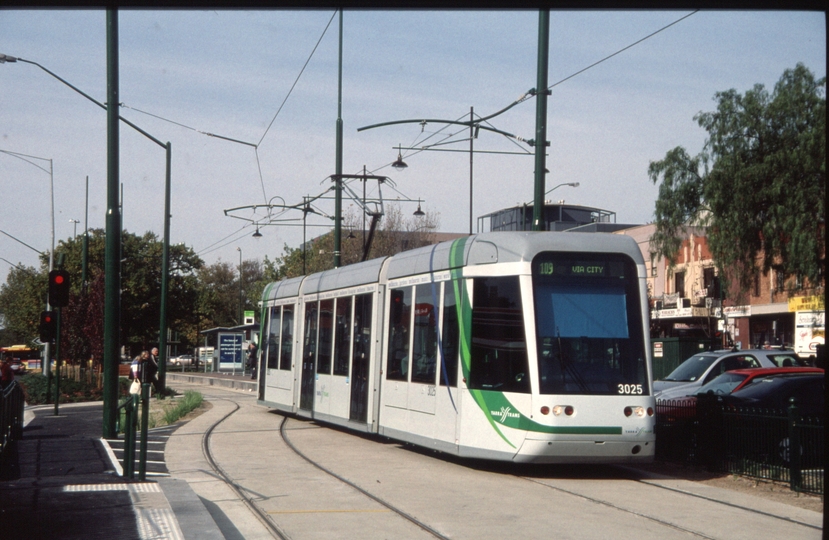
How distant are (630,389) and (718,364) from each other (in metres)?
9.24

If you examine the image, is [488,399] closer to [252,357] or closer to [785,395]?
[785,395]

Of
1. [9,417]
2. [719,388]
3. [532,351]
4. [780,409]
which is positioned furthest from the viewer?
[719,388]

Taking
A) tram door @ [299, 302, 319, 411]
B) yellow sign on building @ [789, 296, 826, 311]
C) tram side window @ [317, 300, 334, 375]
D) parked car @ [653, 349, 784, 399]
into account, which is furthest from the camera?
yellow sign on building @ [789, 296, 826, 311]

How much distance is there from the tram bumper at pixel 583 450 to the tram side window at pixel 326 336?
736 cm

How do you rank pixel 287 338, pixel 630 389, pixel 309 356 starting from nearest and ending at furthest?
pixel 630 389
pixel 309 356
pixel 287 338

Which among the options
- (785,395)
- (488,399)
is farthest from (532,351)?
(785,395)

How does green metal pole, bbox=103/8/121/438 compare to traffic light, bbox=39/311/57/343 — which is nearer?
green metal pole, bbox=103/8/121/438

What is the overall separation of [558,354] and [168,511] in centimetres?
531

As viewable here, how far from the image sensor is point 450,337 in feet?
44.5

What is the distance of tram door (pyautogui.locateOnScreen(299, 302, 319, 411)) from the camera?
2011cm

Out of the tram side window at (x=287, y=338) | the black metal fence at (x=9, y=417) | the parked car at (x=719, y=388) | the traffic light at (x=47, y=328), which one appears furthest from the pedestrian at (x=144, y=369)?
the parked car at (x=719, y=388)

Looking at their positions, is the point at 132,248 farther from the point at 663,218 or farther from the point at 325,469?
the point at 325,469

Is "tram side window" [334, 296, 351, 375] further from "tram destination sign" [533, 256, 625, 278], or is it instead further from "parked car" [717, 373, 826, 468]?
"parked car" [717, 373, 826, 468]

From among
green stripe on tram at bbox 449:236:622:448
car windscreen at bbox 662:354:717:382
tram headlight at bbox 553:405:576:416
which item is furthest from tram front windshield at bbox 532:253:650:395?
car windscreen at bbox 662:354:717:382
